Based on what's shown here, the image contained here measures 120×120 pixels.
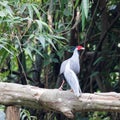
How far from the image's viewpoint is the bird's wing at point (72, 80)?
5.52 ft

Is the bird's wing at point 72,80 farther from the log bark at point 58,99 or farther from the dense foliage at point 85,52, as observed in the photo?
the dense foliage at point 85,52

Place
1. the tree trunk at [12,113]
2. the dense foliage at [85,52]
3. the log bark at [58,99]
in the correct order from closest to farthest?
the log bark at [58,99]
the tree trunk at [12,113]
the dense foliage at [85,52]

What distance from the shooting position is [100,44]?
2.74 m

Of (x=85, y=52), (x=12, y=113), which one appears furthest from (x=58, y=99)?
(x=85, y=52)

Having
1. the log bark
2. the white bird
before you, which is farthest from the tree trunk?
the white bird

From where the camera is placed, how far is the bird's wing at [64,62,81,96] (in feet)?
5.52

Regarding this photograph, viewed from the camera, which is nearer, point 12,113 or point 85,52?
point 12,113

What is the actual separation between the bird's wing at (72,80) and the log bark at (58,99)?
2 centimetres

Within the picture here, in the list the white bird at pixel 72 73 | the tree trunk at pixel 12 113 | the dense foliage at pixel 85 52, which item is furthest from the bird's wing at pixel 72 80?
the dense foliage at pixel 85 52

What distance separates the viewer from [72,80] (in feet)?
5.66

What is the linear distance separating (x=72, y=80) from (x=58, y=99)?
0.09 m

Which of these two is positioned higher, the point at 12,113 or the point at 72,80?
the point at 72,80

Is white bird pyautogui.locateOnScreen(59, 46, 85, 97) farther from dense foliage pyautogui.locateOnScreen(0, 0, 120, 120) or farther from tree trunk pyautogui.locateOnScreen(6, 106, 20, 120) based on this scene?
dense foliage pyautogui.locateOnScreen(0, 0, 120, 120)

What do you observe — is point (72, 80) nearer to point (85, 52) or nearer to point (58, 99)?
point (58, 99)
